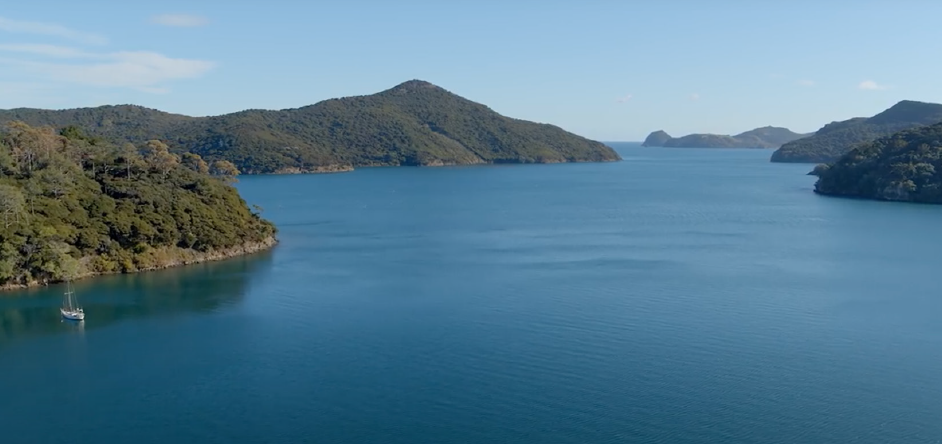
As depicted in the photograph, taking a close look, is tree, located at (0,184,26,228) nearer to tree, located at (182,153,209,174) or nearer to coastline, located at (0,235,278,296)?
coastline, located at (0,235,278,296)

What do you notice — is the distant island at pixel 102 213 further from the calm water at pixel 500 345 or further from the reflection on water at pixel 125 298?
the calm water at pixel 500 345

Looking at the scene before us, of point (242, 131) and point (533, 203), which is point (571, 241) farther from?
point (242, 131)

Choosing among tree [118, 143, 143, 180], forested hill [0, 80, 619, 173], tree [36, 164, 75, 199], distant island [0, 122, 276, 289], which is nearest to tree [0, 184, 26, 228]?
distant island [0, 122, 276, 289]

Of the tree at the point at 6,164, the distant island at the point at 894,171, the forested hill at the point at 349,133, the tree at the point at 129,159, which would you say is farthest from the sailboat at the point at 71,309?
the forested hill at the point at 349,133

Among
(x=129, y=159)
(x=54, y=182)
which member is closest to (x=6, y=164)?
(x=54, y=182)

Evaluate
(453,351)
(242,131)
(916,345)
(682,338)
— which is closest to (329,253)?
(453,351)

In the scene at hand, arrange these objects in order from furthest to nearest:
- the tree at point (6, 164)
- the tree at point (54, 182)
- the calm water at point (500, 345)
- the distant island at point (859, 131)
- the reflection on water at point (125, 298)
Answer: the distant island at point (859, 131), the tree at point (6, 164), the tree at point (54, 182), the reflection on water at point (125, 298), the calm water at point (500, 345)

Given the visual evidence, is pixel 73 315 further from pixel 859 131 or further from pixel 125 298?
pixel 859 131
